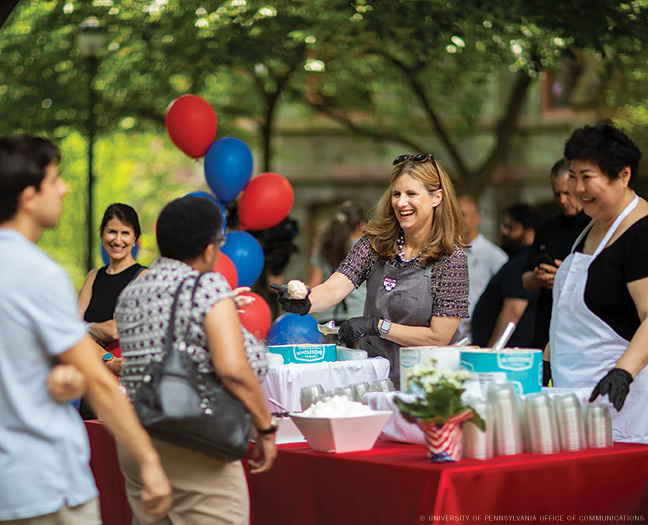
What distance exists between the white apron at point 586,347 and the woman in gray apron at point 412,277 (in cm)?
52

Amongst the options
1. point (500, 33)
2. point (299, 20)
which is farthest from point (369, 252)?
point (299, 20)

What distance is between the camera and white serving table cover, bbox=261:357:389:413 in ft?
13.5

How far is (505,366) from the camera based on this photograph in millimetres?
3471

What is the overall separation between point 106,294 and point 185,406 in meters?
3.07

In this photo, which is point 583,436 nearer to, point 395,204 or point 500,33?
point 395,204

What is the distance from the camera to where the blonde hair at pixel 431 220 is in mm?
4293

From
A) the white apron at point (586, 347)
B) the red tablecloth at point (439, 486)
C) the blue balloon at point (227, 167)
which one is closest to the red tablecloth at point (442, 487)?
the red tablecloth at point (439, 486)

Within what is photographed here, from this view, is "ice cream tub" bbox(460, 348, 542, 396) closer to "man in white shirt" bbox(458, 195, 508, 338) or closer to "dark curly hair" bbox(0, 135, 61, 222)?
"dark curly hair" bbox(0, 135, 61, 222)

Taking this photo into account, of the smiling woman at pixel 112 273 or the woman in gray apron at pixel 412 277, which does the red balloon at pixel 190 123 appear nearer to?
the smiling woman at pixel 112 273

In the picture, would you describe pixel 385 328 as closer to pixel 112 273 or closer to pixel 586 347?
pixel 586 347

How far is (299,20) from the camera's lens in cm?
966

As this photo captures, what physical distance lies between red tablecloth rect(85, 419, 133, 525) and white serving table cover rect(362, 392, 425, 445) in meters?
1.20

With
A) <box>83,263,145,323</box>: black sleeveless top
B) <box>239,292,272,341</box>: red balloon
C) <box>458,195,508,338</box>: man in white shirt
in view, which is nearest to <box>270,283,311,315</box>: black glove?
→ <box>83,263,145,323</box>: black sleeveless top

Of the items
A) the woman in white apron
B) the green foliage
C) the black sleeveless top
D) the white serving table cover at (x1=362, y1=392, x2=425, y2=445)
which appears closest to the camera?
the white serving table cover at (x1=362, y1=392, x2=425, y2=445)
